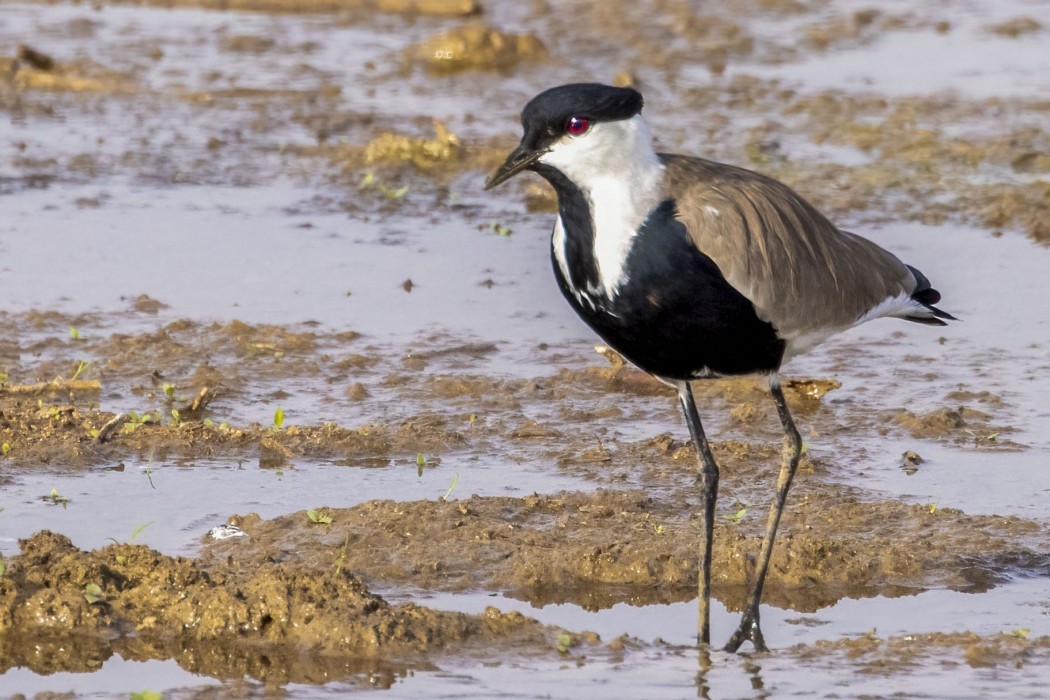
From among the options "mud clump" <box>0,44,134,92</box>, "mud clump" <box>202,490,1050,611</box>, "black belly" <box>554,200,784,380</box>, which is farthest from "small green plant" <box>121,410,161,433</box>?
"mud clump" <box>0,44,134,92</box>

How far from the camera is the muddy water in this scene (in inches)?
199

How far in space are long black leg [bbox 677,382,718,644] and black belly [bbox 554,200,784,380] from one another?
0.26 metres

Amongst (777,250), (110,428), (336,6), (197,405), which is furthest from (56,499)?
(336,6)

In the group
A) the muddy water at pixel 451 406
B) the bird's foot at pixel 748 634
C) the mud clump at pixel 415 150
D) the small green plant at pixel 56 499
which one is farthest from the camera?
the mud clump at pixel 415 150

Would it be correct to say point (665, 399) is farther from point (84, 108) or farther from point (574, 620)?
point (84, 108)

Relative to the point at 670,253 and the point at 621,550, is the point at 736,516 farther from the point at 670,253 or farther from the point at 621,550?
the point at 670,253

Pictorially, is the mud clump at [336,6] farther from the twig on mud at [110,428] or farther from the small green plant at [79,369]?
the twig on mud at [110,428]

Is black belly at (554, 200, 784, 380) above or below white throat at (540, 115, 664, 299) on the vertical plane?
below

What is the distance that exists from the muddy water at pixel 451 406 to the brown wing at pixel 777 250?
806 millimetres

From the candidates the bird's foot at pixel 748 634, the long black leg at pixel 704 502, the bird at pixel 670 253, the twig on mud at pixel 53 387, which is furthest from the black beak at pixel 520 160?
the twig on mud at pixel 53 387

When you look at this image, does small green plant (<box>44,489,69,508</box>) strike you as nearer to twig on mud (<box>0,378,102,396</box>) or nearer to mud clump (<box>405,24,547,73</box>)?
twig on mud (<box>0,378,102,396</box>)

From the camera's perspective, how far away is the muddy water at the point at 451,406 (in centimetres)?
505

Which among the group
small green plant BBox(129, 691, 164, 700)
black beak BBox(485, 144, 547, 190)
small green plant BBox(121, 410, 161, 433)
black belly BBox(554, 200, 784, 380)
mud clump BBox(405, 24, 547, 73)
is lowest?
small green plant BBox(129, 691, 164, 700)

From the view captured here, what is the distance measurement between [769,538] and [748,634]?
297 mm
